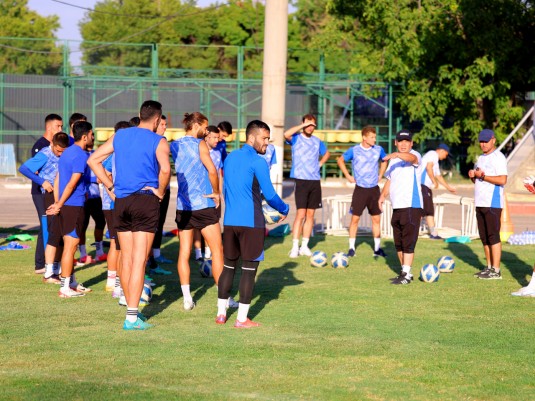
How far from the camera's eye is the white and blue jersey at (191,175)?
36.7 feet

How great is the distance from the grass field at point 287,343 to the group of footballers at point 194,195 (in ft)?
1.32

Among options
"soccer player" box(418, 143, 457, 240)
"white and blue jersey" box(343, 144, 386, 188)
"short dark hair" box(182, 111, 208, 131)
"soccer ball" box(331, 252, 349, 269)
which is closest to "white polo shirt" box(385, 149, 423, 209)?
"soccer ball" box(331, 252, 349, 269)

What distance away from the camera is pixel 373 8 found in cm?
3472

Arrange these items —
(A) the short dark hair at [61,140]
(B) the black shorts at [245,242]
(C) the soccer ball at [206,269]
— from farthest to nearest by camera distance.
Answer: (C) the soccer ball at [206,269] < (A) the short dark hair at [61,140] < (B) the black shorts at [245,242]

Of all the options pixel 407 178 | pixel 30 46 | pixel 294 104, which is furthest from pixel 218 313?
pixel 30 46

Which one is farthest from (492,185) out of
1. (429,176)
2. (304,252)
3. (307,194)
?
(429,176)

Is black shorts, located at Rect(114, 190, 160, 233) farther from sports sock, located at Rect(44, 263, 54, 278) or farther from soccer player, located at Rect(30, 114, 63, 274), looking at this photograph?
soccer player, located at Rect(30, 114, 63, 274)

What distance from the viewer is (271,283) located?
13.2 meters

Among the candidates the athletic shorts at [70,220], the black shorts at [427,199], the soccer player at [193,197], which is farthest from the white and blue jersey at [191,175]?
the black shorts at [427,199]

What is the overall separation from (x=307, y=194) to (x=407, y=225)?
3025 millimetres

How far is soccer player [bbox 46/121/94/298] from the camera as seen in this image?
1191 centimetres

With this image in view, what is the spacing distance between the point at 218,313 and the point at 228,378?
2.58 metres

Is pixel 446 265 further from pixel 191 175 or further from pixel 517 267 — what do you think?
pixel 191 175

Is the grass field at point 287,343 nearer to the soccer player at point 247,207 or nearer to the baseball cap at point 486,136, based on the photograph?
the soccer player at point 247,207
